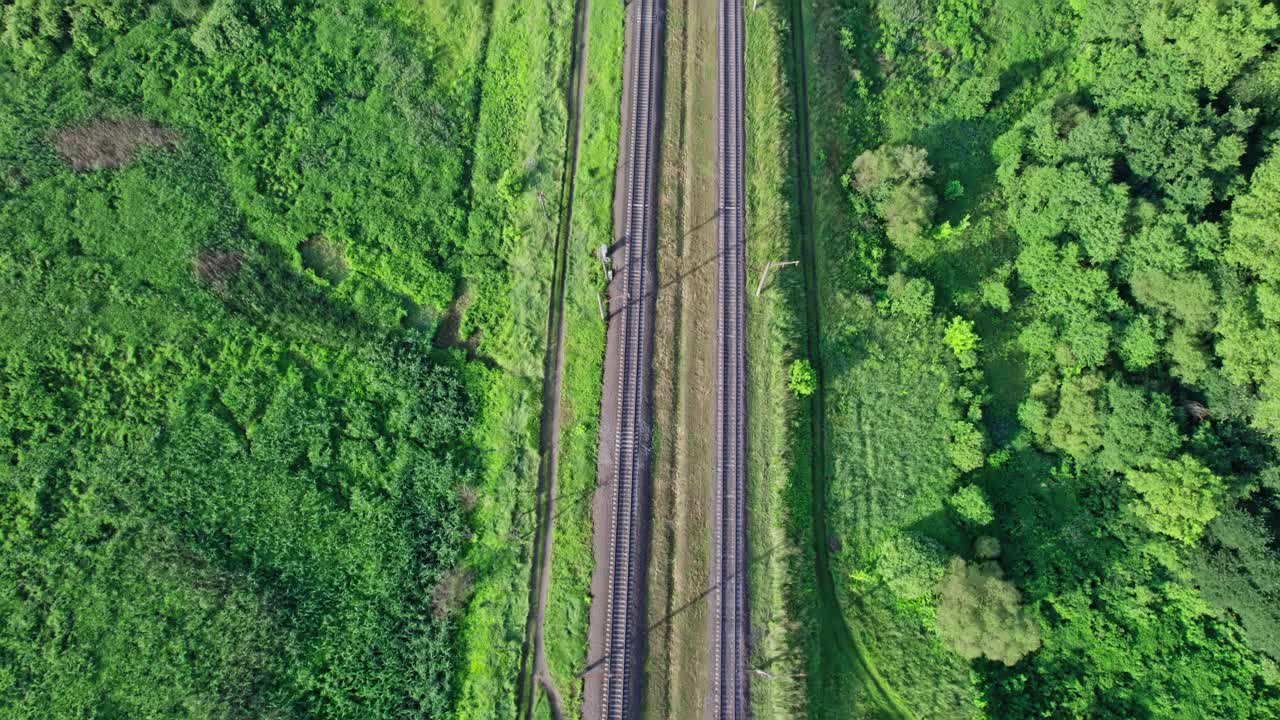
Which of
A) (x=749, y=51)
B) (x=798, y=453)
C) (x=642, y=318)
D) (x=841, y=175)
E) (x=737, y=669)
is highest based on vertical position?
(x=749, y=51)

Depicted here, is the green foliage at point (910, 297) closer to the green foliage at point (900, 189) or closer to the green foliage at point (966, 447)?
the green foliage at point (900, 189)

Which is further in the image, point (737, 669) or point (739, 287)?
point (739, 287)

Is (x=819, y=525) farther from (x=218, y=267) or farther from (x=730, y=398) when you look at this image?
(x=218, y=267)

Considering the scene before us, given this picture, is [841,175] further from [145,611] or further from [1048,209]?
[145,611]

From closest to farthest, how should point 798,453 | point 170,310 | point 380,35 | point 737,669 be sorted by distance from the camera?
1. point 737,669
2. point 798,453
3. point 170,310
4. point 380,35

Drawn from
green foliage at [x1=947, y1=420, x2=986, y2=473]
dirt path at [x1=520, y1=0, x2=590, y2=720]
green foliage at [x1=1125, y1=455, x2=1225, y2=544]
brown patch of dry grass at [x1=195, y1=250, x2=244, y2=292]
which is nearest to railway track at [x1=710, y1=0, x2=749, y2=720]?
dirt path at [x1=520, y1=0, x2=590, y2=720]

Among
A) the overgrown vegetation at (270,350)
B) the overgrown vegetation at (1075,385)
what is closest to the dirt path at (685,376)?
the overgrown vegetation at (1075,385)

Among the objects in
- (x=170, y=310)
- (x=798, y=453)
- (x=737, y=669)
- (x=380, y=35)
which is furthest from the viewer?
(x=380, y=35)

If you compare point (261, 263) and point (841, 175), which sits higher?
point (841, 175)

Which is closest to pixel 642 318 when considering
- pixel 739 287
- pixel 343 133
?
pixel 739 287
